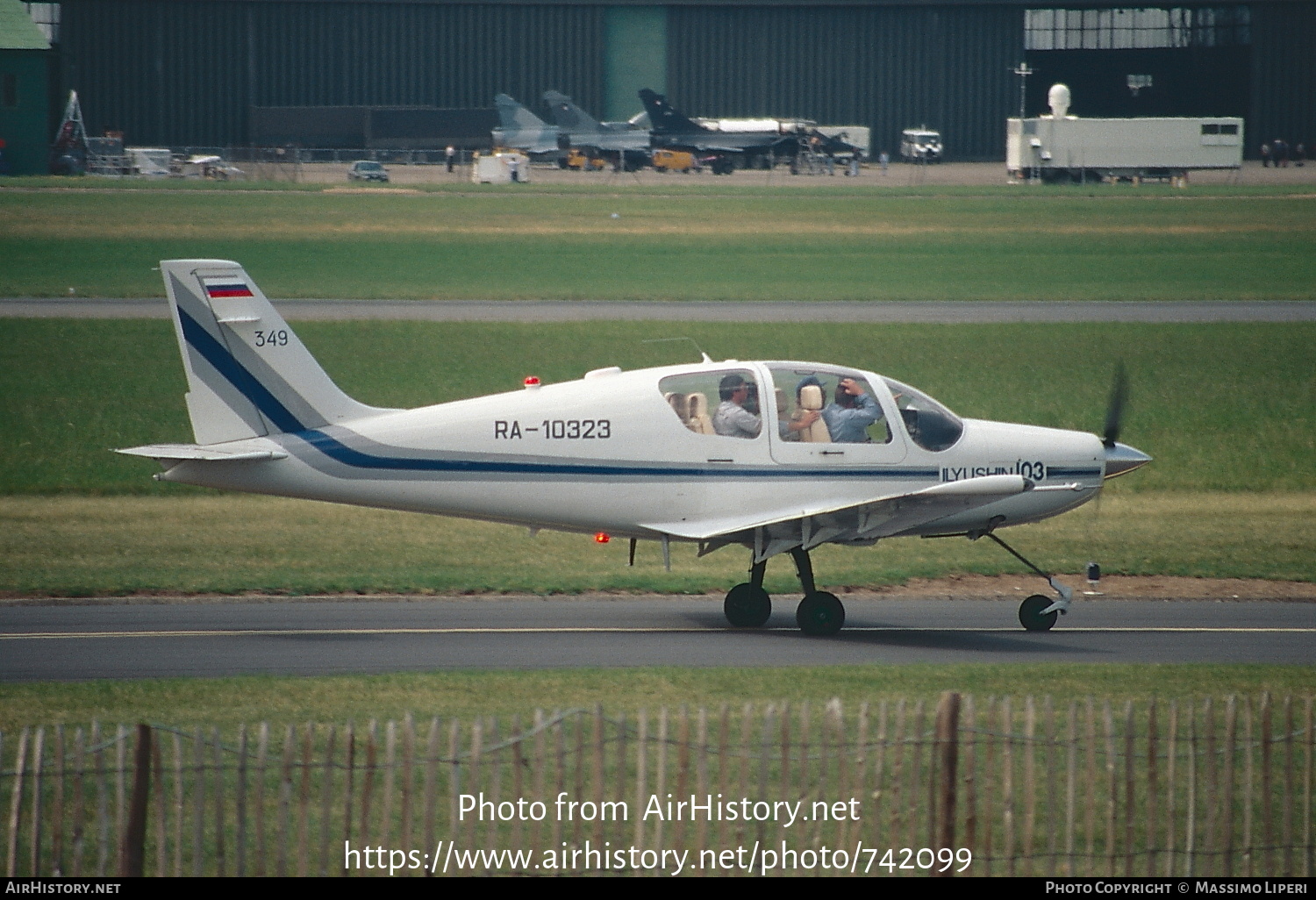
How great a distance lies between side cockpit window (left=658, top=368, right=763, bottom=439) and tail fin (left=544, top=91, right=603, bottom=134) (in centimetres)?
8627

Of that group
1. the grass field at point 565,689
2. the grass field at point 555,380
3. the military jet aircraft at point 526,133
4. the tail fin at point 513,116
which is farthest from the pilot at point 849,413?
the tail fin at point 513,116

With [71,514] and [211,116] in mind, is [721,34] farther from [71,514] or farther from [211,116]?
[71,514]

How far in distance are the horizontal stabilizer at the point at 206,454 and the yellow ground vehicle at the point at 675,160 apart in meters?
84.6

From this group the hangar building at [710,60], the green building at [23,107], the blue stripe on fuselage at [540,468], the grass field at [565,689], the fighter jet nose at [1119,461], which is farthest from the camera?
the hangar building at [710,60]

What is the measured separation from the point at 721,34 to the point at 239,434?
95.0 metres

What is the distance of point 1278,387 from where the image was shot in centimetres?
3048

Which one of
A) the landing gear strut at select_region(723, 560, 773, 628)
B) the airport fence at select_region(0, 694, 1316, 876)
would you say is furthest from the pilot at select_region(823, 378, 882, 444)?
the airport fence at select_region(0, 694, 1316, 876)

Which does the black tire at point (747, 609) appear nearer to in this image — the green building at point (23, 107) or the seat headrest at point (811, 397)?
the seat headrest at point (811, 397)

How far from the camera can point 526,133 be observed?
3915 inches

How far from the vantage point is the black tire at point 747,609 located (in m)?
15.3

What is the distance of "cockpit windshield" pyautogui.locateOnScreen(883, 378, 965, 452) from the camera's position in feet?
49.4

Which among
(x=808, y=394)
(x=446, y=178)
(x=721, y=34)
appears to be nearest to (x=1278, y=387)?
(x=808, y=394)

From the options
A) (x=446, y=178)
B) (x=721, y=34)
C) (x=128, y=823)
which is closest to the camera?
(x=128, y=823)

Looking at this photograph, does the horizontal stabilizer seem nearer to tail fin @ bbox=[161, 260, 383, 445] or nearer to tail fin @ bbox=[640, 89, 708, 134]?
tail fin @ bbox=[161, 260, 383, 445]
